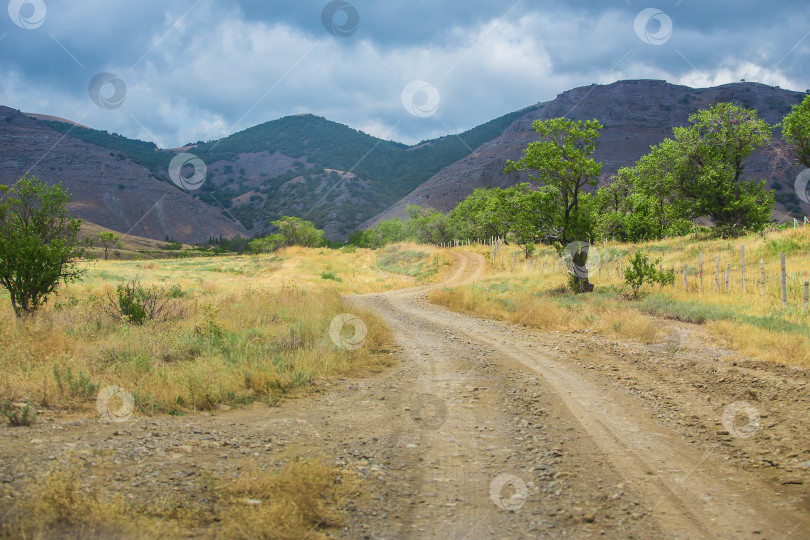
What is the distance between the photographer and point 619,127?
151 m

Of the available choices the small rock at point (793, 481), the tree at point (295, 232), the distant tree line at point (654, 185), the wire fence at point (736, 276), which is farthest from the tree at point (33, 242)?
the tree at point (295, 232)

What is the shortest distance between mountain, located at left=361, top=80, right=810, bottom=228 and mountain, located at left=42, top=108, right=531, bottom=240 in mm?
12931

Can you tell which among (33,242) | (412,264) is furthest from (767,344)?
(412,264)

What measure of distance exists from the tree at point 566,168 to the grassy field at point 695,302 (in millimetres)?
2470

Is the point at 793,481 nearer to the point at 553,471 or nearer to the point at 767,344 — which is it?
the point at 553,471

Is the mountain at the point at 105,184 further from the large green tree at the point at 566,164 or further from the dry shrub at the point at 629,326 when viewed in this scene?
the dry shrub at the point at 629,326

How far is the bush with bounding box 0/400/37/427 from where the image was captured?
4883 millimetres

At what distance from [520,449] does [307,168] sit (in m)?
169

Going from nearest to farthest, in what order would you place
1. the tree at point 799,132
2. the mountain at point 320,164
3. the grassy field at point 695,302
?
the grassy field at point 695,302, the tree at point 799,132, the mountain at point 320,164

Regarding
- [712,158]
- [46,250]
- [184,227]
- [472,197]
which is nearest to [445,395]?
[46,250]

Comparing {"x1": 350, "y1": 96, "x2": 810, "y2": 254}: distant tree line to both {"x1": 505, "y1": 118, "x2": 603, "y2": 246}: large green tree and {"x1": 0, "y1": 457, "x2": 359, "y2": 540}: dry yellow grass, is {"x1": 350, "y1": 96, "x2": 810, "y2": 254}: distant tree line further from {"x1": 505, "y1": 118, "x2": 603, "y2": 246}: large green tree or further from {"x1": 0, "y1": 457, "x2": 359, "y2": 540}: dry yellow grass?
{"x1": 0, "y1": 457, "x2": 359, "y2": 540}: dry yellow grass

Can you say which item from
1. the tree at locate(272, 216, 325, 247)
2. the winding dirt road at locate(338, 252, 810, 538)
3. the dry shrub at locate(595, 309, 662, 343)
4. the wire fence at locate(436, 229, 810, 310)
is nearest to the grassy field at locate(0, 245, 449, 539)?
the winding dirt road at locate(338, 252, 810, 538)

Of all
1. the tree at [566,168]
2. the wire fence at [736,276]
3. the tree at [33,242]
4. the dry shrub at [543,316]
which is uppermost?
the tree at [566,168]

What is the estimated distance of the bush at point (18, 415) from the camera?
16.0 ft
